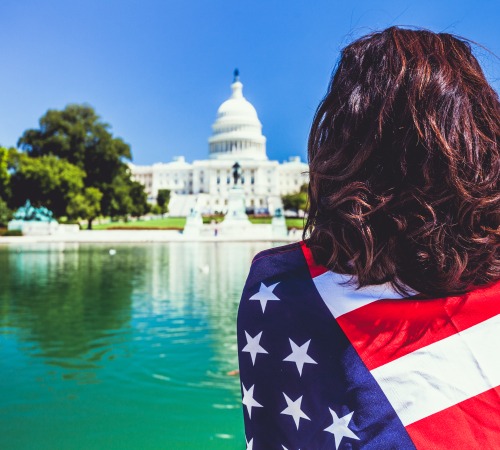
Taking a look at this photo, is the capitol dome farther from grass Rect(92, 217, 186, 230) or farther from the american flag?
the american flag

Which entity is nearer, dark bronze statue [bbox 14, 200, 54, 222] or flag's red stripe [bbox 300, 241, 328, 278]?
flag's red stripe [bbox 300, 241, 328, 278]

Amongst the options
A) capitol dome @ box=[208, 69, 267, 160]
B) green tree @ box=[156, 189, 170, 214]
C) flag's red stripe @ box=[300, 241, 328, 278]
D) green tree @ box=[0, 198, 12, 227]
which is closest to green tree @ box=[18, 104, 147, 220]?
green tree @ box=[0, 198, 12, 227]

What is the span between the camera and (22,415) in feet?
12.9

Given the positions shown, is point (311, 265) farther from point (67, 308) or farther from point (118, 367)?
point (67, 308)

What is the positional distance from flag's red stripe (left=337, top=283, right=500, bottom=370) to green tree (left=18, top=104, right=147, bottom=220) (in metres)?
37.8

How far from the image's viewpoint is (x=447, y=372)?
3.13 feet

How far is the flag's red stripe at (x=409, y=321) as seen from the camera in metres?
0.97

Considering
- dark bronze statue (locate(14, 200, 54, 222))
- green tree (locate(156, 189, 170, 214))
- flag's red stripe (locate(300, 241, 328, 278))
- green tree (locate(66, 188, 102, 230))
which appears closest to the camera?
flag's red stripe (locate(300, 241, 328, 278))

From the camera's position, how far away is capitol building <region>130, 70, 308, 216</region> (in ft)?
300

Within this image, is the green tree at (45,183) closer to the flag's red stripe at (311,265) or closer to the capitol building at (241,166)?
the flag's red stripe at (311,265)

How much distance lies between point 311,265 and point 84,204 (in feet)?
115

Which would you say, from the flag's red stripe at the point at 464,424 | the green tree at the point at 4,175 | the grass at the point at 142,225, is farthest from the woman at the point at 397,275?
the grass at the point at 142,225

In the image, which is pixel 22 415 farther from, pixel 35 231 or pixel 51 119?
pixel 51 119

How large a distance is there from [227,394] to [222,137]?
90.0 meters
